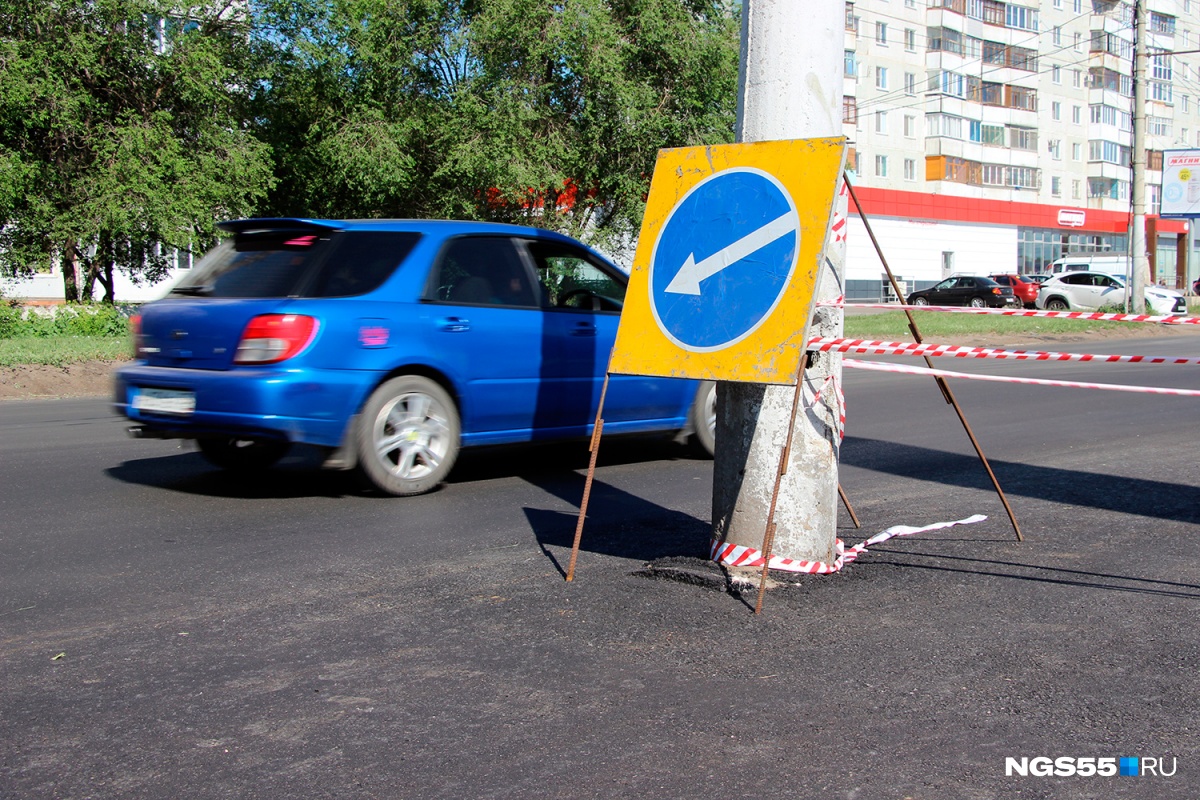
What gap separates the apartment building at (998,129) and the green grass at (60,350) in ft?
144

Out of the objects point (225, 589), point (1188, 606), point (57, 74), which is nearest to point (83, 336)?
point (57, 74)

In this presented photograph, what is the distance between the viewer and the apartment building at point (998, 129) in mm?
60812

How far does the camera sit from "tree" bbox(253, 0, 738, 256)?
26.2m

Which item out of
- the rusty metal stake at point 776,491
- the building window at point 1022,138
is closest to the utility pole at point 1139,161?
the rusty metal stake at point 776,491

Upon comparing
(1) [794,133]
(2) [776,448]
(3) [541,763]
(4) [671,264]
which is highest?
(1) [794,133]

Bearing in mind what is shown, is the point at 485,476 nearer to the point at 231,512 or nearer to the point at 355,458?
the point at 355,458

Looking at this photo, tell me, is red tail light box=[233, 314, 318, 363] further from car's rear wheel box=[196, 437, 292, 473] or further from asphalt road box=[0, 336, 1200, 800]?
car's rear wheel box=[196, 437, 292, 473]

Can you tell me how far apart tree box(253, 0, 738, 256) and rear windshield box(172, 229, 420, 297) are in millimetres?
18838

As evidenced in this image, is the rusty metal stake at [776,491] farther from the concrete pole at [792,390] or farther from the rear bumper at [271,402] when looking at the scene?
the rear bumper at [271,402]

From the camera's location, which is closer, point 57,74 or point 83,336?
point 83,336

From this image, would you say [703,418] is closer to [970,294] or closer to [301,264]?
[301,264]

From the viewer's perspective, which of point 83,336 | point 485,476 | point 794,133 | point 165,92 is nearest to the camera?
point 794,133

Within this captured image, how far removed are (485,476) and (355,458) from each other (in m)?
1.24

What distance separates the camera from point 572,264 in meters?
8.19
